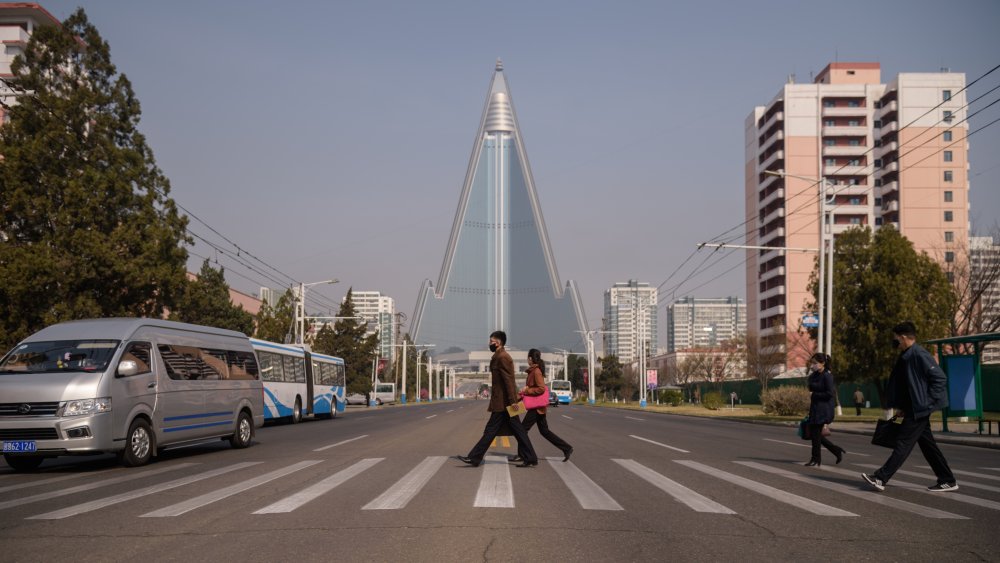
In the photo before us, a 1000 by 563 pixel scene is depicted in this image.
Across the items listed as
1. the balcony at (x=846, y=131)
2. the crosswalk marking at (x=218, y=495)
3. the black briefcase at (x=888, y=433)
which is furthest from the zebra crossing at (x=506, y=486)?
the balcony at (x=846, y=131)

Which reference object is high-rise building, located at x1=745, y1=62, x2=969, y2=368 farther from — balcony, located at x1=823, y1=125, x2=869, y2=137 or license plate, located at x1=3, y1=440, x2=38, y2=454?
license plate, located at x1=3, y1=440, x2=38, y2=454

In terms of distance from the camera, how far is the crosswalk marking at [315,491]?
25.6ft

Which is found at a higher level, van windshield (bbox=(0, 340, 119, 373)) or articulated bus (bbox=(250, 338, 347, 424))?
van windshield (bbox=(0, 340, 119, 373))


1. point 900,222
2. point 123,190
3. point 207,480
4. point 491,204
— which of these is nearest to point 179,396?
point 207,480

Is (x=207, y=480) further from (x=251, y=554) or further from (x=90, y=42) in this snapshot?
(x=90, y=42)

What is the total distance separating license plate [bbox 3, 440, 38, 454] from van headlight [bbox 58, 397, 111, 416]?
1.83 feet

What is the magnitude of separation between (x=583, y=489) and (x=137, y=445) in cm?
718

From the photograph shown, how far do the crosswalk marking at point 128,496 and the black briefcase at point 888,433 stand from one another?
328 inches

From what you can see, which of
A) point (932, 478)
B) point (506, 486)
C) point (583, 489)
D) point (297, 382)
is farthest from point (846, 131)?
point (506, 486)

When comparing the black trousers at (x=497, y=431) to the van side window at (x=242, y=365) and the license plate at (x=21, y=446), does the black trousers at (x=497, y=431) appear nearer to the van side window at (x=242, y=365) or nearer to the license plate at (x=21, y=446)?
the license plate at (x=21, y=446)

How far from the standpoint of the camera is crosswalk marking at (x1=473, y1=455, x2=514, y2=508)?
26.8 ft

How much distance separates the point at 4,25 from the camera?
207 feet

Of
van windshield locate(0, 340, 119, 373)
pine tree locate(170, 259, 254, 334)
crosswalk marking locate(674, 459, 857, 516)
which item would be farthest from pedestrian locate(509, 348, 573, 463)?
pine tree locate(170, 259, 254, 334)

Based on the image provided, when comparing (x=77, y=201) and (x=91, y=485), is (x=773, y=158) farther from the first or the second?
(x=91, y=485)
